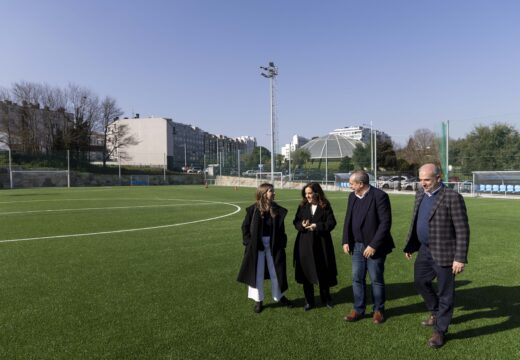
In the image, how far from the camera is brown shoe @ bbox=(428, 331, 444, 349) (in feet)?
13.0

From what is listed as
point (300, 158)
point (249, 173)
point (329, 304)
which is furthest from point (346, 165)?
point (329, 304)

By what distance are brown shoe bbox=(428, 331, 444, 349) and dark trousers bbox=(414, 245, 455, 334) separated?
5cm

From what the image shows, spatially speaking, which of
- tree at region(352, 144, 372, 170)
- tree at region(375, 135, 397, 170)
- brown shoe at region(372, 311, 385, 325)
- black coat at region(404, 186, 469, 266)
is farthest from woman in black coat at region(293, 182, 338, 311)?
tree at region(375, 135, 397, 170)

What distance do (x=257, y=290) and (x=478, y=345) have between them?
8.31ft

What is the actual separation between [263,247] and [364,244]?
4.37ft

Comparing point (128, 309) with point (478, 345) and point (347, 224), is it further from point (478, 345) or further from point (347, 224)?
point (478, 345)

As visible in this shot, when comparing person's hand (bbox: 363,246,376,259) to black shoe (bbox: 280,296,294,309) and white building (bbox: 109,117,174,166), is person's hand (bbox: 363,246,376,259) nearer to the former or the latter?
black shoe (bbox: 280,296,294,309)

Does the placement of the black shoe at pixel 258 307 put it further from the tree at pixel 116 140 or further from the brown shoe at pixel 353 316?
the tree at pixel 116 140

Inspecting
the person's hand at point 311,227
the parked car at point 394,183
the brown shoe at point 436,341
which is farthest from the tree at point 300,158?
the brown shoe at point 436,341

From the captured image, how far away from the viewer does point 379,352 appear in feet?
12.7

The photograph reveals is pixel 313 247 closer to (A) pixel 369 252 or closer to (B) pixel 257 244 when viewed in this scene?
(B) pixel 257 244

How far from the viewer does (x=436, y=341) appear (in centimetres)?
398

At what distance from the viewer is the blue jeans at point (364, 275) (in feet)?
15.0

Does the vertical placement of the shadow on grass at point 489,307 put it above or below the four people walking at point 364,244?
below
